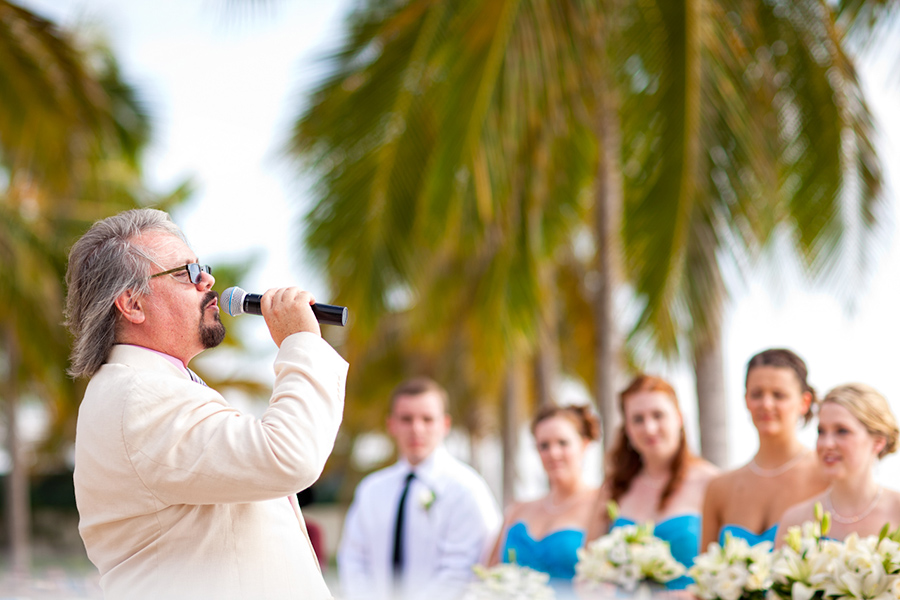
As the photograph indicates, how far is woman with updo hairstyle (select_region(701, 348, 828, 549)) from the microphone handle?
298 centimetres

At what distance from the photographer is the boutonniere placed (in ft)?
21.7

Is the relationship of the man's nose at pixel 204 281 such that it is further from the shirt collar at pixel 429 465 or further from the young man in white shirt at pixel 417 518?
the shirt collar at pixel 429 465

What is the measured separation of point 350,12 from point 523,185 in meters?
2.58

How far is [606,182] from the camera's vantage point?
944 cm

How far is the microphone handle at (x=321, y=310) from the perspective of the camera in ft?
8.46

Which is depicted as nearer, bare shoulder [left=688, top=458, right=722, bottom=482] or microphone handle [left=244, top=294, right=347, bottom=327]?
microphone handle [left=244, top=294, right=347, bottom=327]

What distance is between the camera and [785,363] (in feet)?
15.9

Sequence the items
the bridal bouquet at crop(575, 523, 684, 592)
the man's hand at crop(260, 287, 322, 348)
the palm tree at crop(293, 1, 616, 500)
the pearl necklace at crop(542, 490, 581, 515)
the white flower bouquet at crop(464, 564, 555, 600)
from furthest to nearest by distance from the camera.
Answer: the palm tree at crop(293, 1, 616, 500), the pearl necklace at crop(542, 490, 581, 515), the white flower bouquet at crop(464, 564, 555, 600), the bridal bouquet at crop(575, 523, 684, 592), the man's hand at crop(260, 287, 322, 348)

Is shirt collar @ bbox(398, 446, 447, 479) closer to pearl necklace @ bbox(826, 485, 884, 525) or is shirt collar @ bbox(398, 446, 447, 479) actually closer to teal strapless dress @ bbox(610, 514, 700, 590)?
teal strapless dress @ bbox(610, 514, 700, 590)

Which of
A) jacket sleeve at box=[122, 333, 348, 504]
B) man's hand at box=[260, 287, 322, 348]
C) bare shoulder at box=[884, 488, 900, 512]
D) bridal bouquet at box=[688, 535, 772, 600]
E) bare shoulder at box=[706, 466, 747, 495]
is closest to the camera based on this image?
jacket sleeve at box=[122, 333, 348, 504]

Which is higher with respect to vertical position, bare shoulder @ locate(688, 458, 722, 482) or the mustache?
the mustache

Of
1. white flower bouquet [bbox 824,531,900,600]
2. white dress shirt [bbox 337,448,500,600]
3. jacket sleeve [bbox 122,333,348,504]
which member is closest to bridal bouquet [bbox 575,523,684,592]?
white flower bouquet [bbox 824,531,900,600]

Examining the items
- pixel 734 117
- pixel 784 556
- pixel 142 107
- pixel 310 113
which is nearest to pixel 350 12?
pixel 310 113

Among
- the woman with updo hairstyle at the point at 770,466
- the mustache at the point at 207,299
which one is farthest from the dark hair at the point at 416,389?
the mustache at the point at 207,299
